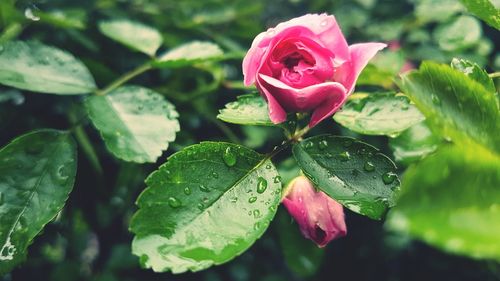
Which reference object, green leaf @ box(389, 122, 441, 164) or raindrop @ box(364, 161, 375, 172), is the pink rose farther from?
green leaf @ box(389, 122, 441, 164)

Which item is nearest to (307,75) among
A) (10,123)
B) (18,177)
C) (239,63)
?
(18,177)

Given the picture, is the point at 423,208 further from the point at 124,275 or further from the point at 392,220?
the point at 124,275

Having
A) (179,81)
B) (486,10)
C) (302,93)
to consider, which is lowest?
(179,81)

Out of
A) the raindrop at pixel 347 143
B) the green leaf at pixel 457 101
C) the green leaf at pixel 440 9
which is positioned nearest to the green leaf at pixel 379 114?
the raindrop at pixel 347 143

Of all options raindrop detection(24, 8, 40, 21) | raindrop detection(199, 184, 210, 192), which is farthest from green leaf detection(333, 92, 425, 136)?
raindrop detection(24, 8, 40, 21)

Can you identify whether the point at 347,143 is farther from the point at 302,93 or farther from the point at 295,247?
the point at 295,247

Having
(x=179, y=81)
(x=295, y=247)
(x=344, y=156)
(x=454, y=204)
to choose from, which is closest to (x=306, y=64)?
(x=344, y=156)
